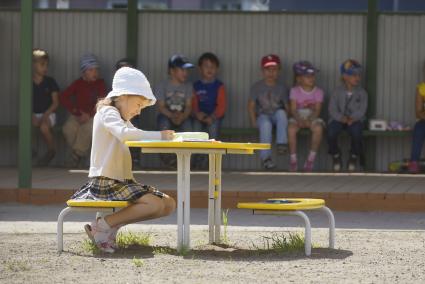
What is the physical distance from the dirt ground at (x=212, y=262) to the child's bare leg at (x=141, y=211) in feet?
0.74

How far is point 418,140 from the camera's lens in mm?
13734

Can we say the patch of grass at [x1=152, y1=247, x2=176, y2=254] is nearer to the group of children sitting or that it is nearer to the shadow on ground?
the shadow on ground

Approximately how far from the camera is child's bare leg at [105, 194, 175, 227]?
729cm

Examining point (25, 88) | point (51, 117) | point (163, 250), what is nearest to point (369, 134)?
point (51, 117)

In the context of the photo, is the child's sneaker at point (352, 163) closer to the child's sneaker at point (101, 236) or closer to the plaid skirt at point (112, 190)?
the plaid skirt at point (112, 190)

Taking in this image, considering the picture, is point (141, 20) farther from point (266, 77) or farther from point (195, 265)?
point (195, 265)

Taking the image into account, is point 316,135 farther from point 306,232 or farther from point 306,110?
point 306,232

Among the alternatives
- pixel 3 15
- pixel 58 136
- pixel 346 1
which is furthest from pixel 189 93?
pixel 346 1

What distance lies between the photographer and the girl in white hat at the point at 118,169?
7301mm

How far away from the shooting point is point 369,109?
14.3 meters

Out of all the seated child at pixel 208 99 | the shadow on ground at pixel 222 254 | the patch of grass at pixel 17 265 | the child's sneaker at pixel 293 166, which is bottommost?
the shadow on ground at pixel 222 254

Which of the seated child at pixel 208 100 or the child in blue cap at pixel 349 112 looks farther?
the seated child at pixel 208 100

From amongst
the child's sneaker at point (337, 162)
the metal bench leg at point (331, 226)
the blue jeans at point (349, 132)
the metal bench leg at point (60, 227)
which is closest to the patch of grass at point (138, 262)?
the metal bench leg at point (60, 227)

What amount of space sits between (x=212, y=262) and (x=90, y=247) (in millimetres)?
965
